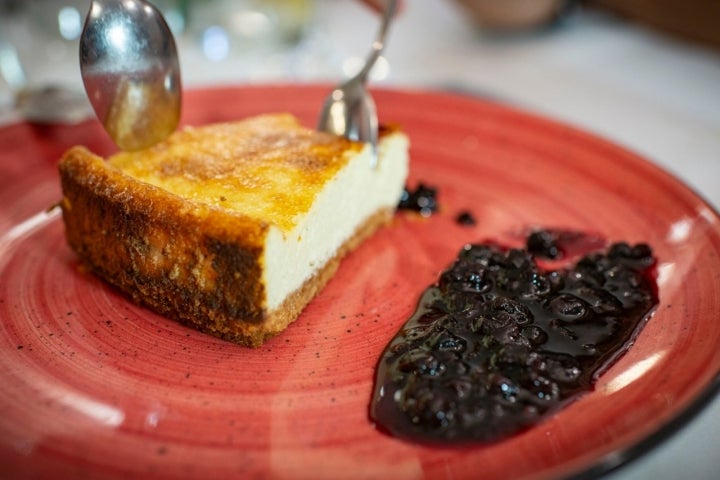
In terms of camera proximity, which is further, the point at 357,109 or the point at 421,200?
the point at 421,200

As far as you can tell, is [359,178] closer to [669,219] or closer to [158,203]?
[158,203]

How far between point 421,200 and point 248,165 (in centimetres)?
82

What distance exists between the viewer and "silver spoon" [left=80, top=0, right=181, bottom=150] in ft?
7.28

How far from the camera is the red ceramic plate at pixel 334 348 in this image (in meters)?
1.57

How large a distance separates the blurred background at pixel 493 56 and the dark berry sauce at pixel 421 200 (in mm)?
1056

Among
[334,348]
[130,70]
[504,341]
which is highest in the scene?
[130,70]

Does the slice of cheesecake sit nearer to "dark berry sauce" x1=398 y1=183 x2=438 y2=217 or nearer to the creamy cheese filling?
the creamy cheese filling

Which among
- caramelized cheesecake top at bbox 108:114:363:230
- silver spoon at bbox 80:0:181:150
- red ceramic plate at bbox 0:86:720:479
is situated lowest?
red ceramic plate at bbox 0:86:720:479

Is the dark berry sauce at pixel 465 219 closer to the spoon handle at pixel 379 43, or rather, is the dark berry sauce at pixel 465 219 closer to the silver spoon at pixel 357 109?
the silver spoon at pixel 357 109

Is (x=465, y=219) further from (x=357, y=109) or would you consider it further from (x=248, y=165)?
(x=248, y=165)

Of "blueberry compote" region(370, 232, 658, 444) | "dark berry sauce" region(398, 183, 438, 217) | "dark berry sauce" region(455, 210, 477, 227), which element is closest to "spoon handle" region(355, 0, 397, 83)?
"dark berry sauce" region(398, 183, 438, 217)

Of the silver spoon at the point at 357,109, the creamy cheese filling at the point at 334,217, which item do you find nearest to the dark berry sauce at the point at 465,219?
the creamy cheese filling at the point at 334,217

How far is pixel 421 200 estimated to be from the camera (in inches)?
111

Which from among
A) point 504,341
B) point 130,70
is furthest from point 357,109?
point 504,341
